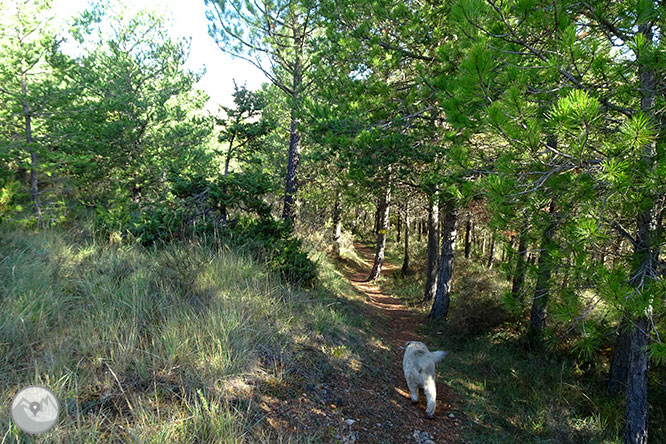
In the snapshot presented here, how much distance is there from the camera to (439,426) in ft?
12.3

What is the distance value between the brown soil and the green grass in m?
0.17

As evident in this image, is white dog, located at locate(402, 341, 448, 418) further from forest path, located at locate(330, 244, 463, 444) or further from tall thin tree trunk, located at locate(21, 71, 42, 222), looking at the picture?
tall thin tree trunk, located at locate(21, 71, 42, 222)

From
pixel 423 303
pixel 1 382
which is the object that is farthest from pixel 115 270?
pixel 423 303

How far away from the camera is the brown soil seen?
2.77 m

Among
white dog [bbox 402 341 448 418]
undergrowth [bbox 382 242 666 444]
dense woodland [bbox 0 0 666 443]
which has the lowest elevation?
undergrowth [bbox 382 242 666 444]

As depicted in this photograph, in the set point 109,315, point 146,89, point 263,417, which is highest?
point 146,89

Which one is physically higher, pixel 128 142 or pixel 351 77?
pixel 351 77

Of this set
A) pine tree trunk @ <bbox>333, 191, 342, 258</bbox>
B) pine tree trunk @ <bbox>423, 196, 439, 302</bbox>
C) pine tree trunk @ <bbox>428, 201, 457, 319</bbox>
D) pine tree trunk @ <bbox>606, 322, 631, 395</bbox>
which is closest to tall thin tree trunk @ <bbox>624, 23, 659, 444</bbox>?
pine tree trunk @ <bbox>606, 322, 631, 395</bbox>

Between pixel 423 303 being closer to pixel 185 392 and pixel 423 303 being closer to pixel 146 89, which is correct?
pixel 185 392

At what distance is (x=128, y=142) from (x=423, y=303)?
11085 mm

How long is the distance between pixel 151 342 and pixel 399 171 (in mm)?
5149

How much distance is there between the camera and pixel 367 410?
3.43 meters

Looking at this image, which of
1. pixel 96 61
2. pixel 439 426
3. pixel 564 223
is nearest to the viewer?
pixel 564 223

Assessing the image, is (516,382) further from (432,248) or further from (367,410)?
(432,248)
